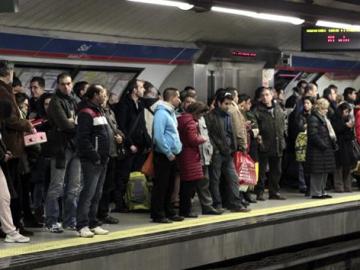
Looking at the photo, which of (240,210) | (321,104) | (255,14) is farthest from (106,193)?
(321,104)

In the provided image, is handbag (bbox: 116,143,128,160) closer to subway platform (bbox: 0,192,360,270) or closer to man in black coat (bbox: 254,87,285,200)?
subway platform (bbox: 0,192,360,270)

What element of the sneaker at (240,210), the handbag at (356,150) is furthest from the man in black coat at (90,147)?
the handbag at (356,150)

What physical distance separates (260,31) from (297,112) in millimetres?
2314

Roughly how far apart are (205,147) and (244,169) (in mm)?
952

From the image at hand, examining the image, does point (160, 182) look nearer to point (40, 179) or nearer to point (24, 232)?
point (40, 179)

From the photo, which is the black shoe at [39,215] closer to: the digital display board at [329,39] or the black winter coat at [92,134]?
the black winter coat at [92,134]

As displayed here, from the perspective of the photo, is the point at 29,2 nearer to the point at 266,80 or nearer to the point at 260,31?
the point at 260,31

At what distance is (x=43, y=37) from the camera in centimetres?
940

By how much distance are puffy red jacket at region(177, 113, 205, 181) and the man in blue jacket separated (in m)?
0.14

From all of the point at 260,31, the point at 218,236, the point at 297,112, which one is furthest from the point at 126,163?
the point at 260,31

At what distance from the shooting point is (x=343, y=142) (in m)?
10.5

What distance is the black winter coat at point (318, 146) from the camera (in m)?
9.51

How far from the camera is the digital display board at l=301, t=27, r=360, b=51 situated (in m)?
11.6

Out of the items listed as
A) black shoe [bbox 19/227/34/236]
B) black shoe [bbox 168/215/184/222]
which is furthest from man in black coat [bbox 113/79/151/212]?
black shoe [bbox 19/227/34/236]
